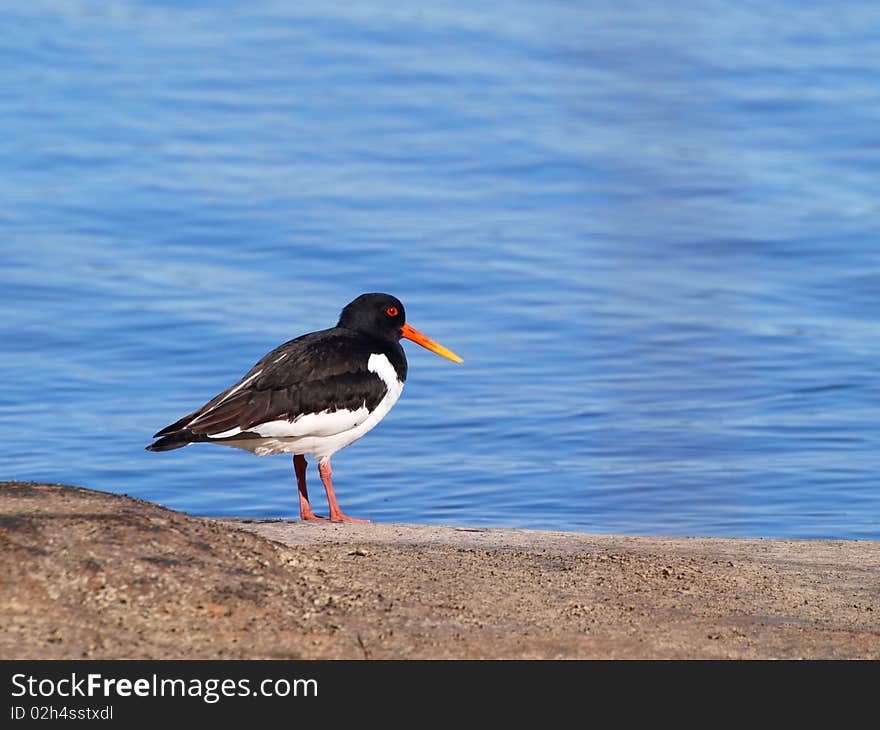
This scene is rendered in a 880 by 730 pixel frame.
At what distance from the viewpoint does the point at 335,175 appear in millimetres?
18141

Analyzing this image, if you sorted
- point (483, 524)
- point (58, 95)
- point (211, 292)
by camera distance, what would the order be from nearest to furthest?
point (483, 524), point (211, 292), point (58, 95)

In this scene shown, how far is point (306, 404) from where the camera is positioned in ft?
27.0

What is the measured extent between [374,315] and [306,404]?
1242 millimetres

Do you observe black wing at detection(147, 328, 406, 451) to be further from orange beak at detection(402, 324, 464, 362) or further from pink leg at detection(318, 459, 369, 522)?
orange beak at detection(402, 324, 464, 362)

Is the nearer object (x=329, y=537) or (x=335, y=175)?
(x=329, y=537)

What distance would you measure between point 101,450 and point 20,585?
19.5 ft

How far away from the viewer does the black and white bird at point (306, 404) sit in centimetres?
794

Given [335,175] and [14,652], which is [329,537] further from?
[335,175]

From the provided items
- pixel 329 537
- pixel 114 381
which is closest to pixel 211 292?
pixel 114 381

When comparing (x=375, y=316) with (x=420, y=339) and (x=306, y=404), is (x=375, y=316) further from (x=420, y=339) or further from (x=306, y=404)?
(x=306, y=404)

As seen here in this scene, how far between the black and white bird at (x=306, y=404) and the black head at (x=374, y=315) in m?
0.27

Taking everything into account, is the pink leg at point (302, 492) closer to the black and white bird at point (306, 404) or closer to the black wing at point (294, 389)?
the black and white bird at point (306, 404)

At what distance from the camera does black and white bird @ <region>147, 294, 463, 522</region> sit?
26.1ft

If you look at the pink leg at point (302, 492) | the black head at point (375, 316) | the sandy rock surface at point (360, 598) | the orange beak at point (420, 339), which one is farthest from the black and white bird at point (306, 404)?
the sandy rock surface at point (360, 598)
